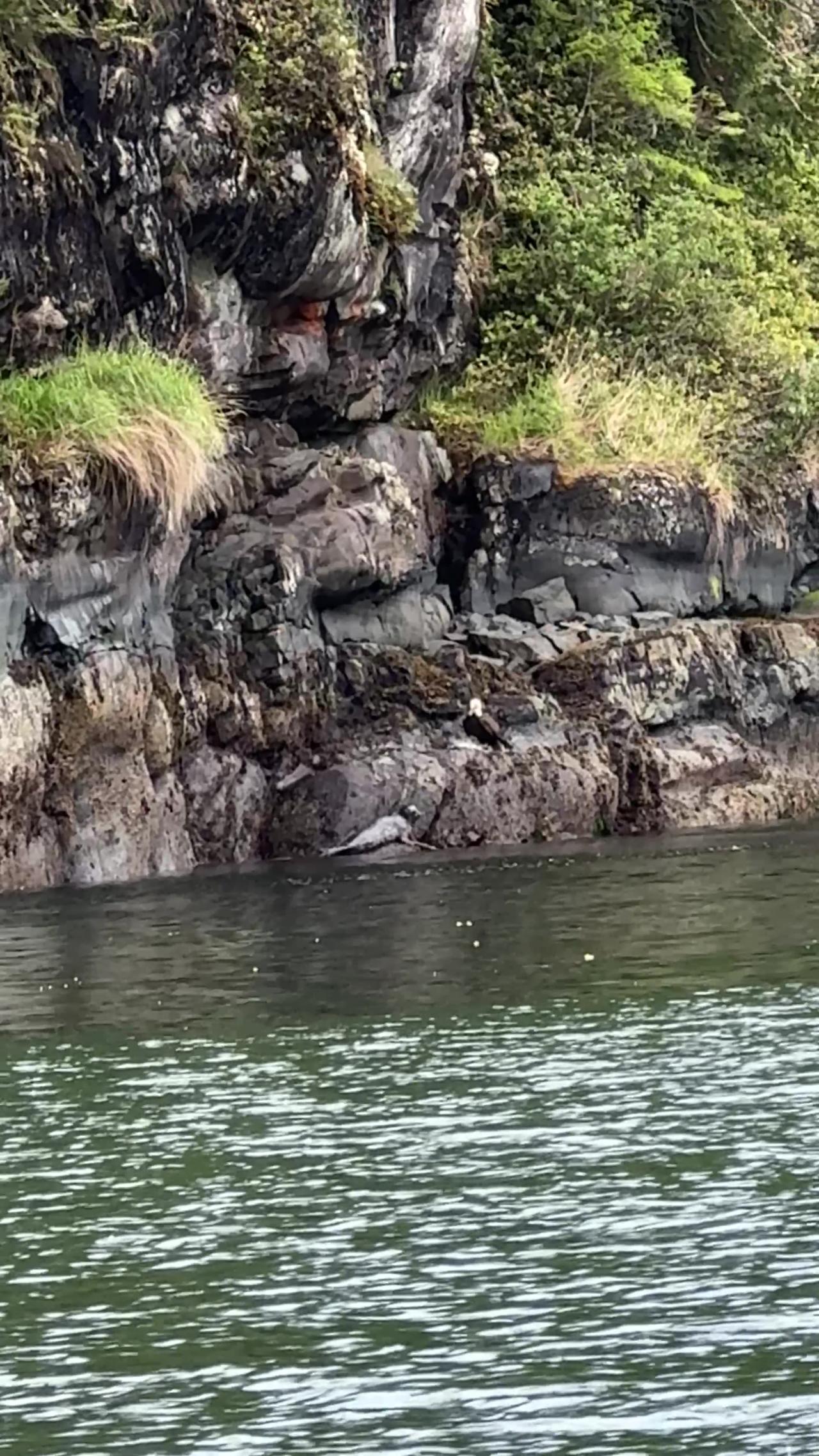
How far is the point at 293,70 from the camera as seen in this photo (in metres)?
19.0

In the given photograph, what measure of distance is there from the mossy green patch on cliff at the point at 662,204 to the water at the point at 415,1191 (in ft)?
34.9

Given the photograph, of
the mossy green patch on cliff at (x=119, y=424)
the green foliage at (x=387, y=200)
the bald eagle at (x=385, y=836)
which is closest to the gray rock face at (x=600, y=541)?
the green foliage at (x=387, y=200)

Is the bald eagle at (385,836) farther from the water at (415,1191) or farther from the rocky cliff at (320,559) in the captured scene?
the water at (415,1191)

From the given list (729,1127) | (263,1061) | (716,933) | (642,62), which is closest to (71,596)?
(716,933)

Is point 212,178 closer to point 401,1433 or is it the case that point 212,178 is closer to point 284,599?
point 284,599

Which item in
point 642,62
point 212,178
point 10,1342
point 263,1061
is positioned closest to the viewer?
point 10,1342

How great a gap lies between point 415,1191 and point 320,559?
38.3 ft

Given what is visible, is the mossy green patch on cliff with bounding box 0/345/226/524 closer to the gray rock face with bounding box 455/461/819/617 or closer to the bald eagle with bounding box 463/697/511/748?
the bald eagle with bounding box 463/697/511/748

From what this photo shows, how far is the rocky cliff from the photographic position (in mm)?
16766

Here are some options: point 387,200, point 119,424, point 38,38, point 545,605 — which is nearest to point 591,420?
point 545,605

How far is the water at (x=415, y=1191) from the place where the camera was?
17.8ft

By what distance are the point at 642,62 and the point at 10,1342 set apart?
22.6 m

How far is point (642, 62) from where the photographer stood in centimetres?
2662

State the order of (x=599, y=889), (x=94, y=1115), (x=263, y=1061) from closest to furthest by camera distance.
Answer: (x=94, y=1115)
(x=263, y=1061)
(x=599, y=889)
